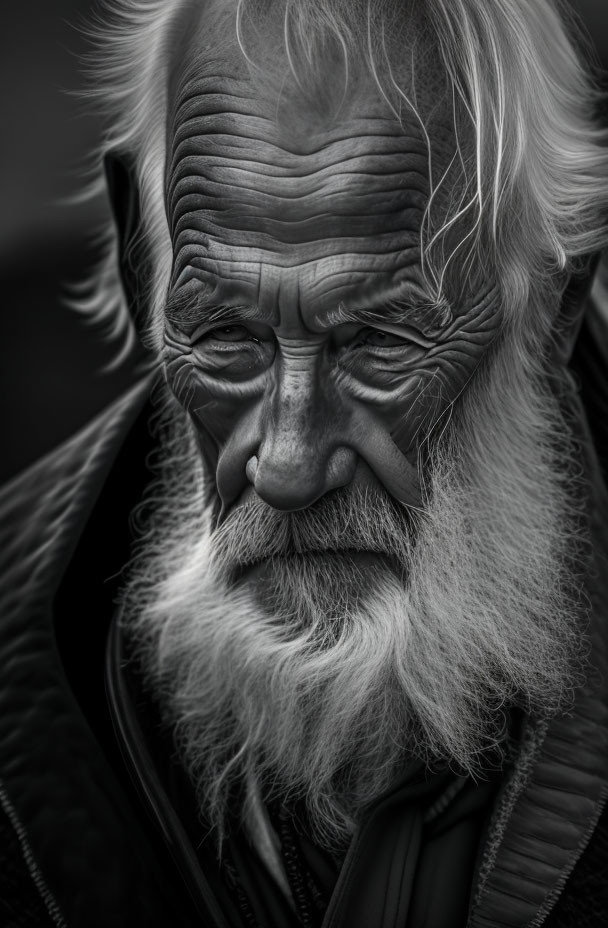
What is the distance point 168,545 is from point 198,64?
922mm

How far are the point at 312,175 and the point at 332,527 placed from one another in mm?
524

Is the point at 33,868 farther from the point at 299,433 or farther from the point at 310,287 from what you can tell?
the point at 310,287

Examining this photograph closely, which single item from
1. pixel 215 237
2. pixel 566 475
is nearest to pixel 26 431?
pixel 215 237

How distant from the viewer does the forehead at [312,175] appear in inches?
47.2

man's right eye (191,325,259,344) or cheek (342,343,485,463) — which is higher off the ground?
man's right eye (191,325,259,344)

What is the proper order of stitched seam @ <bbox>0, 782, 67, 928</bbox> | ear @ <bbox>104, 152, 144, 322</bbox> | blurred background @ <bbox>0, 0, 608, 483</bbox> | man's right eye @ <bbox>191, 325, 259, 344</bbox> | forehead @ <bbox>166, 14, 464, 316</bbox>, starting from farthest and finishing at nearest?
blurred background @ <bbox>0, 0, 608, 483</bbox> → ear @ <bbox>104, 152, 144, 322</bbox> → stitched seam @ <bbox>0, 782, 67, 928</bbox> → man's right eye @ <bbox>191, 325, 259, 344</bbox> → forehead @ <bbox>166, 14, 464, 316</bbox>

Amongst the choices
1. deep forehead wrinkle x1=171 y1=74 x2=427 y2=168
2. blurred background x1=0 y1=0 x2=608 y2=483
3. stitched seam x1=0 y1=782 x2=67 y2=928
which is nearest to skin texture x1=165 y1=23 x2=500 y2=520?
deep forehead wrinkle x1=171 y1=74 x2=427 y2=168

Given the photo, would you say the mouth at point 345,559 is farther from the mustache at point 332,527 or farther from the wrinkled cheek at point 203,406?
the wrinkled cheek at point 203,406

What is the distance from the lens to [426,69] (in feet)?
4.03

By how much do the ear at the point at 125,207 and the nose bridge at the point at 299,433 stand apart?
538 millimetres

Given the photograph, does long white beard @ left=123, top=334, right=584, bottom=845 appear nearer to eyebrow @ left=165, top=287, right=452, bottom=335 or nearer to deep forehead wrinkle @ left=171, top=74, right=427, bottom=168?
eyebrow @ left=165, top=287, right=452, bottom=335

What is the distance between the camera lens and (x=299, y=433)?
1.25 m

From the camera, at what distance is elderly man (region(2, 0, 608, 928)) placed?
1227 mm

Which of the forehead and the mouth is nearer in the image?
the forehead
